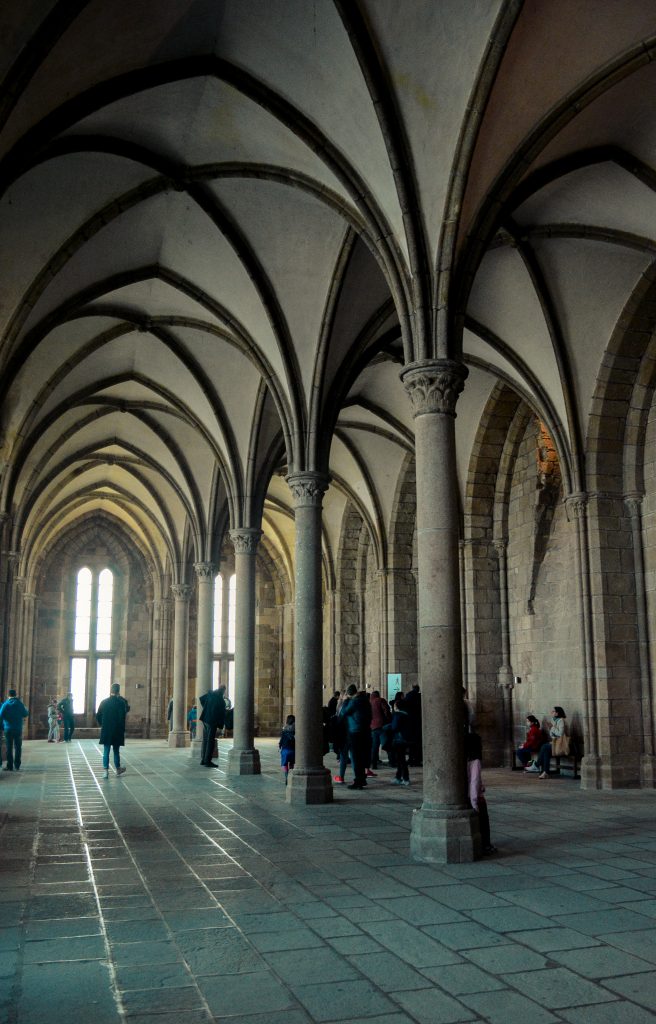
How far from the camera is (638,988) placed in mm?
4516

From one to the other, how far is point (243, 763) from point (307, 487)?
19.4 ft

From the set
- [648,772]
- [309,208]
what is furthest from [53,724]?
[309,208]

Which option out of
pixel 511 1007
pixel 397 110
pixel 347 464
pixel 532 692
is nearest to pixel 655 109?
pixel 397 110

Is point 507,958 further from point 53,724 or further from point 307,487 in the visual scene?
point 53,724

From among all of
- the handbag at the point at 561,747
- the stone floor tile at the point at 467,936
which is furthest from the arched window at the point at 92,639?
the stone floor tile at the point at 467,936

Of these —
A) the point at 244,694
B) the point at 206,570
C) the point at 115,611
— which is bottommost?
the point at 244,694

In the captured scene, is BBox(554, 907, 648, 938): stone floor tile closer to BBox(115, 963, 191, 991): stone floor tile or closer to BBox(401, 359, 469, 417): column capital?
BBox(115, 963, 191, 991): stone floor tile

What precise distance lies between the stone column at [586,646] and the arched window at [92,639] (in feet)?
77.5

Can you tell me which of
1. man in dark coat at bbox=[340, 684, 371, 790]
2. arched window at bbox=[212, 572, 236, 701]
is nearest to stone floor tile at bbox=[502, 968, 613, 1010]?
man in dark coat at bbox=[340, 684, 371, 790]

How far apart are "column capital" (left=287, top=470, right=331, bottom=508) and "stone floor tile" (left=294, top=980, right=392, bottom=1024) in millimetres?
9012

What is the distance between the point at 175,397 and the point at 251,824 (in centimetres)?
1084

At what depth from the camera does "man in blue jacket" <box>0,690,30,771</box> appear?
54.4 ft

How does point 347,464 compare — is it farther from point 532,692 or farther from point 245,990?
point 245,990

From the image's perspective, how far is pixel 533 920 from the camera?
5863 millimetres
